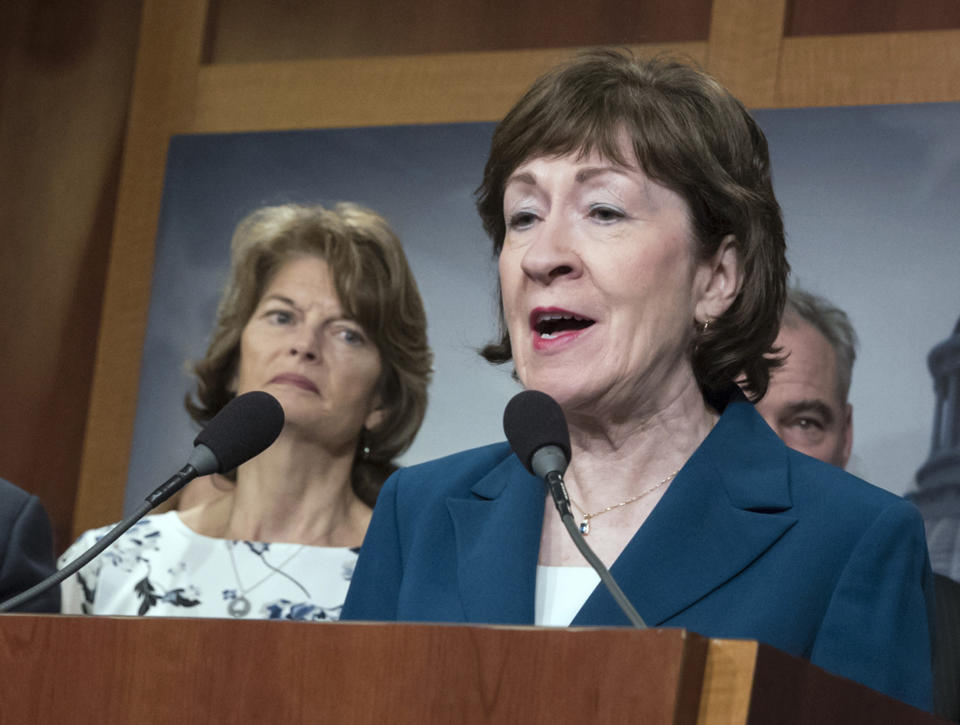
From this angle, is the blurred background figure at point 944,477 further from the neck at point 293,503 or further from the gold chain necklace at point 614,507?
the neck at point 293,503

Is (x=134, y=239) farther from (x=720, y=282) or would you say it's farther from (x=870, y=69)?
(x=720, y=282)

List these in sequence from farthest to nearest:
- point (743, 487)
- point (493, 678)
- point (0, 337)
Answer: point (0, 337), point (743, 487), point (493, 678)

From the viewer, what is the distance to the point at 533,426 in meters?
1.59

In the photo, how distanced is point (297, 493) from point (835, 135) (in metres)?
1.66

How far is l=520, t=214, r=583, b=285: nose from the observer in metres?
2.02

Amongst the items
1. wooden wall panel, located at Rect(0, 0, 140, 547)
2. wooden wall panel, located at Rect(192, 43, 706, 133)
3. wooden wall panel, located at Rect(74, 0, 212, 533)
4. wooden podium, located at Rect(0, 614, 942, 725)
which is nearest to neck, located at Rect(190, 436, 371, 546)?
wooden wall panel, located at Rect(74, 0, 212, 533)

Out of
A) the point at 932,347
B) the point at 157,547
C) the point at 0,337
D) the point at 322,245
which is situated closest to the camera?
the point at 932,347

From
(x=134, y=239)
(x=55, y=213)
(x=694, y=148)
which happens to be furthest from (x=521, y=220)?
(x=55, y=213)

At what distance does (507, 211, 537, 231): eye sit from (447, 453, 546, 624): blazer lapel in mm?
375

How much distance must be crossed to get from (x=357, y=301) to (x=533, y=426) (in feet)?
6.85

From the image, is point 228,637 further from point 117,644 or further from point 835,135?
point 835,135

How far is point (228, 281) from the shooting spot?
388 centimetres

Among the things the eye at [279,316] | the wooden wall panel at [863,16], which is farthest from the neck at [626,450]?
the wooden wall panel at [863,16]

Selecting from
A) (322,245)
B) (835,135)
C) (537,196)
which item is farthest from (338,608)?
(835,135)
